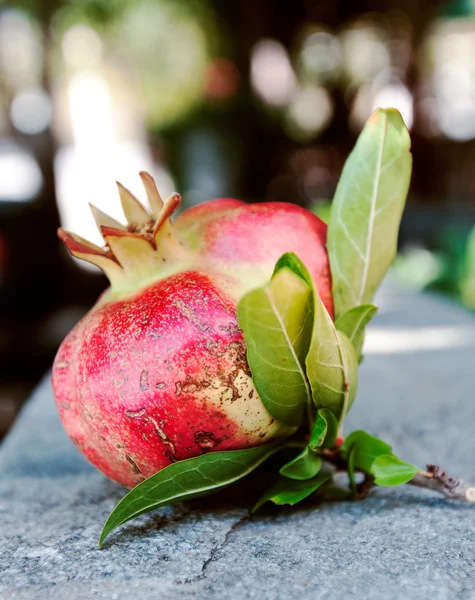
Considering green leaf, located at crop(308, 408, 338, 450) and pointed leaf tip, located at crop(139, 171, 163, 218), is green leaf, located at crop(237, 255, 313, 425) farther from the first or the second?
pointed leaf tip, located at crop(139, 171, 163, 218)

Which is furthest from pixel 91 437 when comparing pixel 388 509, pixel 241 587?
pixel 388 509

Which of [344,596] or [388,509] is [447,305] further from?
[344,596]

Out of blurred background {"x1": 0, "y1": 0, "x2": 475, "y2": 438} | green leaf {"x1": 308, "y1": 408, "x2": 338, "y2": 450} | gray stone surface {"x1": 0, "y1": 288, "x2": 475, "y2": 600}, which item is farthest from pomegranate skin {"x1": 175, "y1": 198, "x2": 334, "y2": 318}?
blurred background {"x1": 0, "y1": 0, "x2": 475, "y2": 438}

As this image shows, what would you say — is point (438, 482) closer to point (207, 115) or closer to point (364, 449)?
point (364, 449)

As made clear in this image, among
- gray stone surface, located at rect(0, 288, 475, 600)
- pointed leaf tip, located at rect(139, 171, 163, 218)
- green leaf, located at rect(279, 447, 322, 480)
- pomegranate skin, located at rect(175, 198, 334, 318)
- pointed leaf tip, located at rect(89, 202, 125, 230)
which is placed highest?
pointed leaf tip, located at rect(139, 171, 163, 218)

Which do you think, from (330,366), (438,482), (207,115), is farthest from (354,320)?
(207,115)

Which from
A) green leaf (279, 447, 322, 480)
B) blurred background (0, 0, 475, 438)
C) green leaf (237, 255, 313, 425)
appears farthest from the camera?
blurred background (0, 0, 475, 438)

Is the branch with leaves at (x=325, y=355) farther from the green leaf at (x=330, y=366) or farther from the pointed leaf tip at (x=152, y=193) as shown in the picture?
the pointed leaf tip at (x=152, y=193)

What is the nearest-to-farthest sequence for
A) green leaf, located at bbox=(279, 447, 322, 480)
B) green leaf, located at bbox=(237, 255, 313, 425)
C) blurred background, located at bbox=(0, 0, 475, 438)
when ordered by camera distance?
1. green leaf, located at bbox=(237, 255, 313, 425)
2. green leaf, located at bbox=(279, 447, 322, 480)
3. blurred background, located at bbox=(0, 0, 475, 438)
